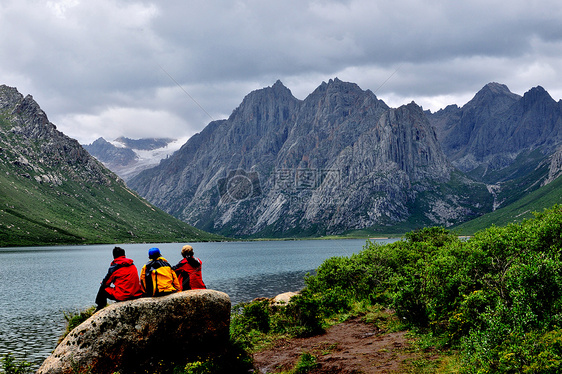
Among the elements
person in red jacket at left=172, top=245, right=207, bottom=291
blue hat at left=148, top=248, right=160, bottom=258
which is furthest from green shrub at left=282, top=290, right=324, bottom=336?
blue hat at left=148, top=248, right=160, bottom=258

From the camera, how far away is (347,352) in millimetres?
18578

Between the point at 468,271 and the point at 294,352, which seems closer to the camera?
the point at 468,271

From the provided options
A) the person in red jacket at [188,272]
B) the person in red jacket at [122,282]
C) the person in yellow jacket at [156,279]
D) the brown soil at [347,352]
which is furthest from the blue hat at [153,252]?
the brown soil at [347,352]

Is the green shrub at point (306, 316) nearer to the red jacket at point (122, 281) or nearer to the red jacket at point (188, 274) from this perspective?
the red jacket at point (188, 274)

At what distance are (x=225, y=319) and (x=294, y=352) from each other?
212 inches

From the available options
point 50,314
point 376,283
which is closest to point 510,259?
point 376,283

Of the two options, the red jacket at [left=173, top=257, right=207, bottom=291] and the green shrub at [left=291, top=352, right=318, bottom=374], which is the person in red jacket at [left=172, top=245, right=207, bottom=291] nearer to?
the red jacket at [left=173, top=257, right=207, bottom=291]

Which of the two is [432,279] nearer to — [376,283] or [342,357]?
[342,357]

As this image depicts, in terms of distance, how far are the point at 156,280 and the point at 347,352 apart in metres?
10.4

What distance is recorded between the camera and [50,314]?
44.9m

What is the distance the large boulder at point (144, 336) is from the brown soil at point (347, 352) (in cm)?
356

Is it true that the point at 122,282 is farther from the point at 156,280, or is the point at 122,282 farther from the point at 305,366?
the point at 305,366

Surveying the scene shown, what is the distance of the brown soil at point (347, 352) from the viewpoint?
51.6 feet

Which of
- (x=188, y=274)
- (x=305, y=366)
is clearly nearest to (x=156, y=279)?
(x=188, y=274)
